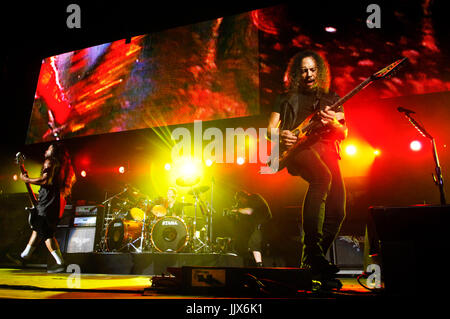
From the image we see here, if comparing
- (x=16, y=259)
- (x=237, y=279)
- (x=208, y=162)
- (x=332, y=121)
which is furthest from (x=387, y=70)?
(x=16, y=259)

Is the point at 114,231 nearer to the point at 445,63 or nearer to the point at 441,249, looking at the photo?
the point at 441,249

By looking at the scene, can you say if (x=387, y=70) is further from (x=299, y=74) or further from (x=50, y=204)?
(x=50, y=204)

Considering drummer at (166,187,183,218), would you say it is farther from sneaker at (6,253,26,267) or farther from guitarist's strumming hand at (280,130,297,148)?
guitarist's strumming hand at (280,130,297,148)

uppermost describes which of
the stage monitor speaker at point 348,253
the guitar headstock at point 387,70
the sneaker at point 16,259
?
the guitar headstock at point 387,70

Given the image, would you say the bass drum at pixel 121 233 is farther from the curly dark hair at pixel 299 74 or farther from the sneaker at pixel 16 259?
the curly dark hair at pixel 299 74

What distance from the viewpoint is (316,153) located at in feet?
7.39

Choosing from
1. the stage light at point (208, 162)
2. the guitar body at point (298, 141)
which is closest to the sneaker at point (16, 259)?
the stage light at point (208, 162)

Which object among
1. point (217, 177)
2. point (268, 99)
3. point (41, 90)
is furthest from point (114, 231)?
point (268, 99)

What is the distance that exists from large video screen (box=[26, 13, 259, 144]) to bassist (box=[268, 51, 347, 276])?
1079 millimetres

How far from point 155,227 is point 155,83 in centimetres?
250

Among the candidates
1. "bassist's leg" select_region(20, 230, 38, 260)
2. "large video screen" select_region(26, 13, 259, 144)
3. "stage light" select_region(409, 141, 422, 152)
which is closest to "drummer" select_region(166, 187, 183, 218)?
"large video screen" select_region(26, 13, 259, 144)

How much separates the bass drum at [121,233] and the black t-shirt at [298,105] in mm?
3675

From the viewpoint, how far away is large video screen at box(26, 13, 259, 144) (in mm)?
3938

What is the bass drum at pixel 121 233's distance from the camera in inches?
195
